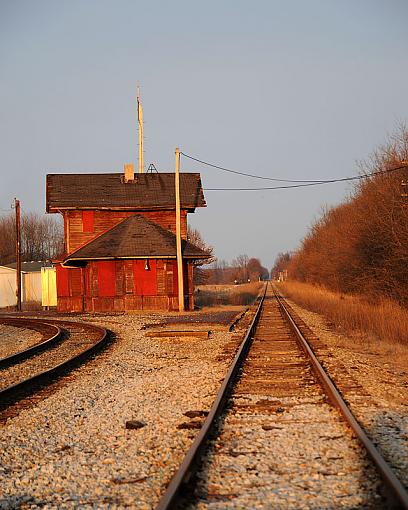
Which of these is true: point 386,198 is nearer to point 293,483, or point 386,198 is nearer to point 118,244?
point 118,244

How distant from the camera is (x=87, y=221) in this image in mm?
35750

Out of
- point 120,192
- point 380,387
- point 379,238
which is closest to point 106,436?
point 380,387

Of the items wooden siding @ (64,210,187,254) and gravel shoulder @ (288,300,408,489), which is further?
wooden siding @ (64,210,187,254)

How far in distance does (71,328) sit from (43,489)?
1779cm

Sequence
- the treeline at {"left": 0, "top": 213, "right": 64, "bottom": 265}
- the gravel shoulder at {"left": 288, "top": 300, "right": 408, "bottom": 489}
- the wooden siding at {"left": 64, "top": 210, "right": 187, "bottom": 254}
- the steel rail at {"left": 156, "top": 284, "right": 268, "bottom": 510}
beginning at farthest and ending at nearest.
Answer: the treeline at {"left": 0, "top": 213, "right": 64, "bottom": 265}
the wooden siding at {"left": 64, "top": 210, "right": 187, "bottom": 254}
the gravel shoulder at {"left": 288, "top": 300, "right": 408, "bottom": 489}
the steel rail at {"left": 156, "top": 284, "right": 268, "bottom": 510}

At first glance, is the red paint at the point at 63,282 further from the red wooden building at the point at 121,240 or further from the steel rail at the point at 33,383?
the steel rail at the point at 33,383

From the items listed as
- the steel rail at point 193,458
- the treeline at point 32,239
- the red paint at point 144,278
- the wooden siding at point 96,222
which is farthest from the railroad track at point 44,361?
the treeline at point 32,239

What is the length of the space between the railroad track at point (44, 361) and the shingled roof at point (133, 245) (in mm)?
9141

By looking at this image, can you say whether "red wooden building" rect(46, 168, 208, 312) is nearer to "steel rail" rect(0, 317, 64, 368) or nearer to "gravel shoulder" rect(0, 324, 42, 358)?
"steel rail" rect(0, 317, 64, 368)

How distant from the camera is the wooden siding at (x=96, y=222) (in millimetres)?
35469

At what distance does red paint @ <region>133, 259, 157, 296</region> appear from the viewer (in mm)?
32219

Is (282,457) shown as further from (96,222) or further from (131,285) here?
(96,222)

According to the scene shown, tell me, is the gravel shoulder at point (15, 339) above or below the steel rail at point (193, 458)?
below

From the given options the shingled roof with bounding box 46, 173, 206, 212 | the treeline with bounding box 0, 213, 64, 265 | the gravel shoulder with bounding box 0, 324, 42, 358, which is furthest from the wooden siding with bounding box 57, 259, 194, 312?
the treeline with bounding box 0, 213, 64, 265
